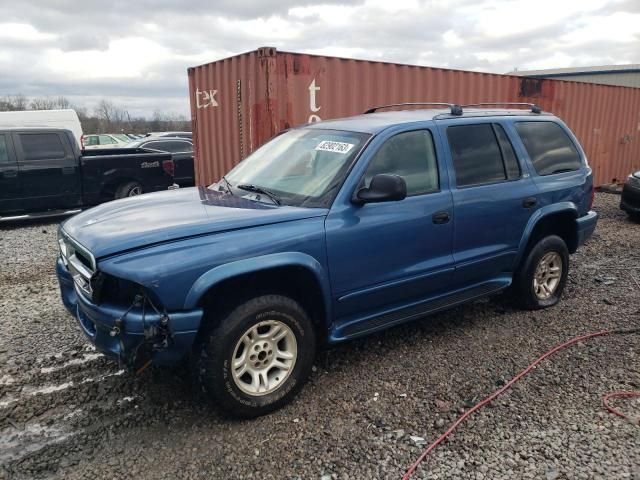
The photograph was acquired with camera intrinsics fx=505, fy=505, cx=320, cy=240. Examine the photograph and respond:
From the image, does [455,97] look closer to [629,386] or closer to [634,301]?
[634,301]

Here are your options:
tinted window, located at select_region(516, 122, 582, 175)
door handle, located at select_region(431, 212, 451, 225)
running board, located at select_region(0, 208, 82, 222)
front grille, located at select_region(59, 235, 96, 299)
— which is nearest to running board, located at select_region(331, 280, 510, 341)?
door handle, located at select_region(431, 212, 451, 225)

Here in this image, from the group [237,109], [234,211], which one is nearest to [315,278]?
[234,211]

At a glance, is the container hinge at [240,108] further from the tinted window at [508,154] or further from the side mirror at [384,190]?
the side mirror at [384,190]

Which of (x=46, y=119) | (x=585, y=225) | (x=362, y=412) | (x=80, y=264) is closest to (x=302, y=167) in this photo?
(x=80, y=264)

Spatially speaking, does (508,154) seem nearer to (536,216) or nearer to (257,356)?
(536,216)

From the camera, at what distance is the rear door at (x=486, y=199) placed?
3.80 metres

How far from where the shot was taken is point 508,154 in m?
4.20

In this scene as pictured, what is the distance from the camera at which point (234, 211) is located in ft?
10.1

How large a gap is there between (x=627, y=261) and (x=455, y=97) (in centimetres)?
395

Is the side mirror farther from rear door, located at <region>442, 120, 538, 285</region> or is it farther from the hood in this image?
rear door, located at <region>442, 120, 538, 285</region>

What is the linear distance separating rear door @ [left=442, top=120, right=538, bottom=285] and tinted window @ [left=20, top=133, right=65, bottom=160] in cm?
748

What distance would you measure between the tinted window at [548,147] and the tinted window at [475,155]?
16.6 inches

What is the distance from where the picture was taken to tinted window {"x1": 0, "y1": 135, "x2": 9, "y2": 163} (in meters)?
8.33

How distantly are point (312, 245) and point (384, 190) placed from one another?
22.0 inches
